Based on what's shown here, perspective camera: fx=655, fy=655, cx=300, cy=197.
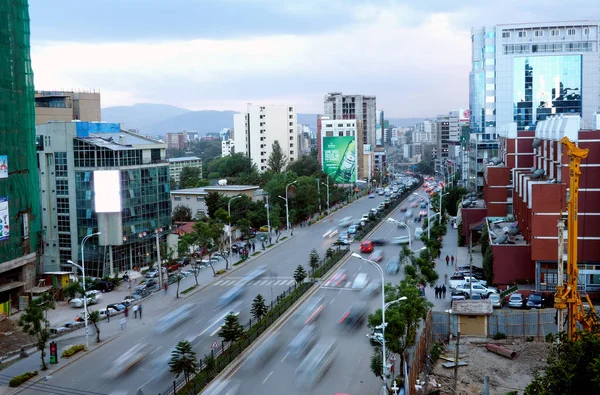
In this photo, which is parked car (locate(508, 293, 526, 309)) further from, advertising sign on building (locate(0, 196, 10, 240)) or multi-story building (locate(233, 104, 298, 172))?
multi-story building (locate(233, 104, 298, 172))

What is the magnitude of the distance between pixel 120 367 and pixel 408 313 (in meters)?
12.3

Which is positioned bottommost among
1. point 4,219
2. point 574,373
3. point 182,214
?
point 182,214

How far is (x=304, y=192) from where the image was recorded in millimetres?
74625

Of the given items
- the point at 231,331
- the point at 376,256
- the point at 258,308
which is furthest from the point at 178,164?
the point at 231,331

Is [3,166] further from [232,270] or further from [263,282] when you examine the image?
[263,282]

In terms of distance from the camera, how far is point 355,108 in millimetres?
163625

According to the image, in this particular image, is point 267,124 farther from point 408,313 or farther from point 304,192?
point 408,313

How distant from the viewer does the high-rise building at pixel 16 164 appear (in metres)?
39.8

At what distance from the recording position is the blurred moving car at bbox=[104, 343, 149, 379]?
2702cm

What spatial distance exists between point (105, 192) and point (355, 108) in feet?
393

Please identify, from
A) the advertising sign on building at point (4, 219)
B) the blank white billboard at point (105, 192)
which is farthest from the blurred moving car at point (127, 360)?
the blank white billboard at point (105, 192)

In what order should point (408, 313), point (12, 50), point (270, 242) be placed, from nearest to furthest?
point (408, 313), point (12, 50), point (270, 242)

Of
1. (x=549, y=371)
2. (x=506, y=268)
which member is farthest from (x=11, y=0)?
(x=549, y=371)

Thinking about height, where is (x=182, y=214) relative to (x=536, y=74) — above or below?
below
